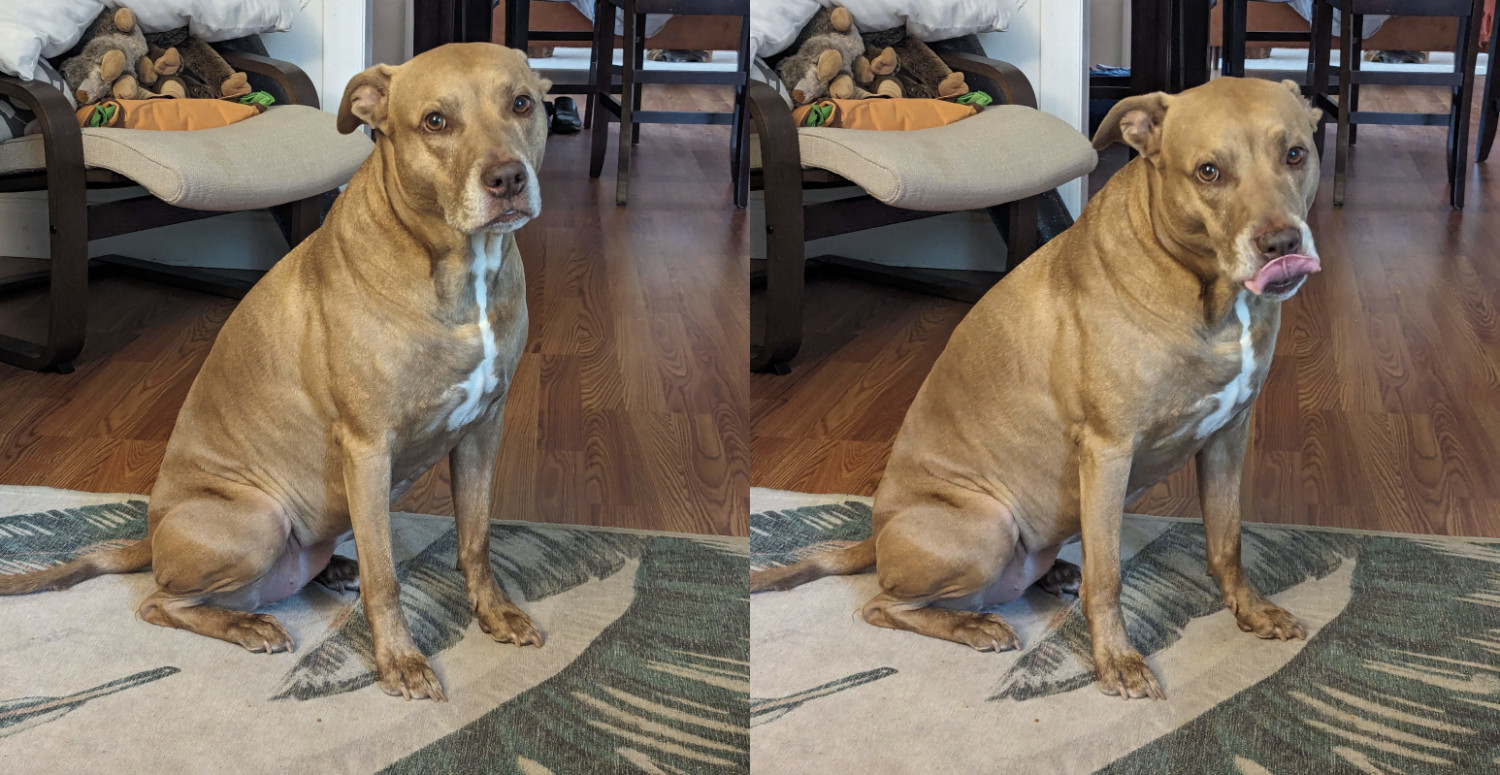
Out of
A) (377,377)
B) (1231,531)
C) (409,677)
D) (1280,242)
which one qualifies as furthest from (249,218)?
(1280,242)

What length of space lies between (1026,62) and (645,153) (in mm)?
2297

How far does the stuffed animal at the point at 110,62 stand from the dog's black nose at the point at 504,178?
2012mm

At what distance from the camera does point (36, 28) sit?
2758mm

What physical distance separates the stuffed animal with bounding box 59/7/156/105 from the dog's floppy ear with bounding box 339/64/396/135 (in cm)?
179

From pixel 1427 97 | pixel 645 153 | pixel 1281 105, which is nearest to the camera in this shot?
pixel 1281 105

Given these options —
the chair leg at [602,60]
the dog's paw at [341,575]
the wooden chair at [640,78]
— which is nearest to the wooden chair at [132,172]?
the dog's paw at [341,575]

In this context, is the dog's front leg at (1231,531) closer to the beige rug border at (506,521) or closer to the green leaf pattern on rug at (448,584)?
the beige rug border at (506,521)

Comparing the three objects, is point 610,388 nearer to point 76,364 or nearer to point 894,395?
point 894,395

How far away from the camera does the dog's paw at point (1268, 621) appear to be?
1652mm

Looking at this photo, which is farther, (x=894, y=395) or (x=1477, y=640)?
(x=894, y=395)

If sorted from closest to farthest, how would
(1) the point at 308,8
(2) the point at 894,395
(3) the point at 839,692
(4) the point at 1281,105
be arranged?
(4) the point at 1281,105 → (3) the point at 839,692 → (2) the point at 894,395 → (1) the point at 308,8

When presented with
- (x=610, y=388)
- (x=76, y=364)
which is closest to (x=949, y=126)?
(x=610, y=388)

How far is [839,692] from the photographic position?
158 cm

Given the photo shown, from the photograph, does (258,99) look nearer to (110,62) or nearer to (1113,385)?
(110,62)
